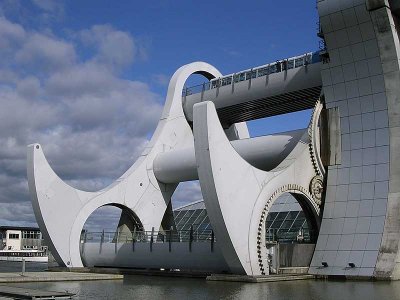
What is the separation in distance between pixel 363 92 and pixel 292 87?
513 cm

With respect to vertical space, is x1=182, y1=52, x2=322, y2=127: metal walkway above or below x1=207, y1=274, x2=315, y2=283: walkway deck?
above

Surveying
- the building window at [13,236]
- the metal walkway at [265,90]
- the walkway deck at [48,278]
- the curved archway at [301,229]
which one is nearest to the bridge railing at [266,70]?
the metal walkway at [265,90]

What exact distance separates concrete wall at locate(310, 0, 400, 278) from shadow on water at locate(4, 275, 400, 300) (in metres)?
2.76

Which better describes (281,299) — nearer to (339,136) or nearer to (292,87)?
(339,136)

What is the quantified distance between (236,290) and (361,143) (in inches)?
444

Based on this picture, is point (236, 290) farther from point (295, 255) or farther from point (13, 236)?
point (13, 236)

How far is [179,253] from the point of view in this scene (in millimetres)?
29703


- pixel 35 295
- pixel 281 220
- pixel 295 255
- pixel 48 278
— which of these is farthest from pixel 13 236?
pixel 35 295

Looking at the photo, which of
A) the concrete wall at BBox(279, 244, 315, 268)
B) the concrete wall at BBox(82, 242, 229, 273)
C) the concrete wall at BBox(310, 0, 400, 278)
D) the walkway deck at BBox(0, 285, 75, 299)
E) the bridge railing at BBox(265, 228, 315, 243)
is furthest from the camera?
the bridge railing at BBox(265, 228, 315, 243)

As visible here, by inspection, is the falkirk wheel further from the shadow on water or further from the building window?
the building window

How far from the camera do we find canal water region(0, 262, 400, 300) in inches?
725

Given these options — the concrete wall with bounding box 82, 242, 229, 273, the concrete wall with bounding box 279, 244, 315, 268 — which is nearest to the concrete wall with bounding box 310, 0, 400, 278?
the concrete wall with bounding box 279, 244, 315, 268

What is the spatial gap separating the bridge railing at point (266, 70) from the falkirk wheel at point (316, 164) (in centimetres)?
8

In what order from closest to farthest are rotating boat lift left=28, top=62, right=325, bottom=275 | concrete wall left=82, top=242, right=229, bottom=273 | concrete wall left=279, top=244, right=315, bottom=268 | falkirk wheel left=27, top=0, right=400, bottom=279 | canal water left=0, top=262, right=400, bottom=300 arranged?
canal water left=0, top=262, right=400, bottom=300
rotating boat lift left=28, top=62, right=325, bottom=275
falkirk wheel left=27, top=0, right=400, bottom=279
concrete wall left=279, top=244, right=315, bottom=268
concrete wall left=82, top=242, right=229, bottom=273
